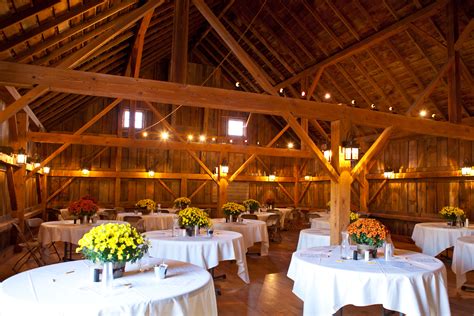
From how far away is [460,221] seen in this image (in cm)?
782

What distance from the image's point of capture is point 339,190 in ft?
21.2

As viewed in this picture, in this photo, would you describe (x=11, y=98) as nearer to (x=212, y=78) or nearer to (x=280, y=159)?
(x=212, y=78)

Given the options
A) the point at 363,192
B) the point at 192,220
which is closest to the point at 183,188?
the point at 363,192

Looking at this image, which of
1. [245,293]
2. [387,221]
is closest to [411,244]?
[387,221]

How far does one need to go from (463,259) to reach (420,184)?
20.8 ft

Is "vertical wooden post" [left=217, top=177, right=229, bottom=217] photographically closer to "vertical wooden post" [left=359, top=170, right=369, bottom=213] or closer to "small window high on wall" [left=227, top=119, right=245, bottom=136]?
"small window high on wall" [left=227, top=119, right=245, bottom=136]

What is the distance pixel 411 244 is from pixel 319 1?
7452mm

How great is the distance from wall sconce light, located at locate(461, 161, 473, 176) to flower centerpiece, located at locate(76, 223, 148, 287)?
31.3 ft

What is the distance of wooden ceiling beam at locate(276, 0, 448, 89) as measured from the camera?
8.84 meters

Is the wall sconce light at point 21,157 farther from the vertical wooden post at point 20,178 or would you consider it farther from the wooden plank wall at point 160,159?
the wooden plank wall at point 160,159

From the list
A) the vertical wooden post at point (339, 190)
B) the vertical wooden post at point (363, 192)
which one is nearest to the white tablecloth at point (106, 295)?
the vertical wooden post at point (339, 190)

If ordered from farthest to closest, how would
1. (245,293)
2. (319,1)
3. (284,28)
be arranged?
(284,28) < (319,1) < (245,293)

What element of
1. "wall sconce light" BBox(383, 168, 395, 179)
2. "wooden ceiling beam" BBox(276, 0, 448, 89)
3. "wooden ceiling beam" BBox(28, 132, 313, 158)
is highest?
"wooden ceiling beam" BBox(276, 0, 448, 89)

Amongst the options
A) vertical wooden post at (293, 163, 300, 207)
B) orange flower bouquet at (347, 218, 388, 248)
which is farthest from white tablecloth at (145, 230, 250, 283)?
vertical wooden post at (293, 163, 300, 207)
